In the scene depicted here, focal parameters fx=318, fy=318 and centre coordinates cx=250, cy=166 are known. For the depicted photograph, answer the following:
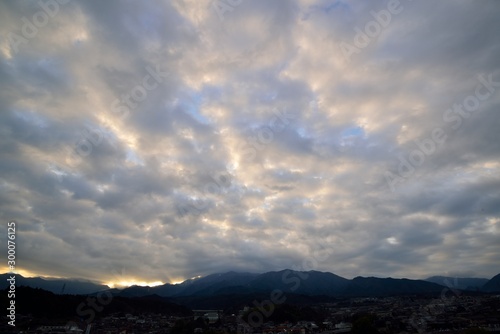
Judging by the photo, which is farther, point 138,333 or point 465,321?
point 465,321

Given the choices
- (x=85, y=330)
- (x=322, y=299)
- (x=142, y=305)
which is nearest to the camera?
(x=85, y=330)

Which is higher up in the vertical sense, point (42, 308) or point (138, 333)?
point (42, 308)

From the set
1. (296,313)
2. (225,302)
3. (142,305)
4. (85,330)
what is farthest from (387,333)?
(225,302)

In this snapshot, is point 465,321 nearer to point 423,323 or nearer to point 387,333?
point 423,323

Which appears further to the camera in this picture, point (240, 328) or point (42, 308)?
point (42, 308)

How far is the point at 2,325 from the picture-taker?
56.0m

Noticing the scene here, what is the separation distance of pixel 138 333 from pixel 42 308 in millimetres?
34314

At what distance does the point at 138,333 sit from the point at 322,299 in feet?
463

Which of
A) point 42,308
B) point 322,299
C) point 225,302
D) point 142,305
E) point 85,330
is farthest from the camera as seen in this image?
point 322,299

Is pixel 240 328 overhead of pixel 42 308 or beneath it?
beneath

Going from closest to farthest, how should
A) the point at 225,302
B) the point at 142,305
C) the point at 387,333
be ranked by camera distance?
the point at 387,333, the point at 142,305, the point at 225,302

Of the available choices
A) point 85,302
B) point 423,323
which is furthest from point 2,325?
point 423,323

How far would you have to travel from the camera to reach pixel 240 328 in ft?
229

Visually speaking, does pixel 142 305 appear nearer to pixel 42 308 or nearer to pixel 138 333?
pixel 42 308
